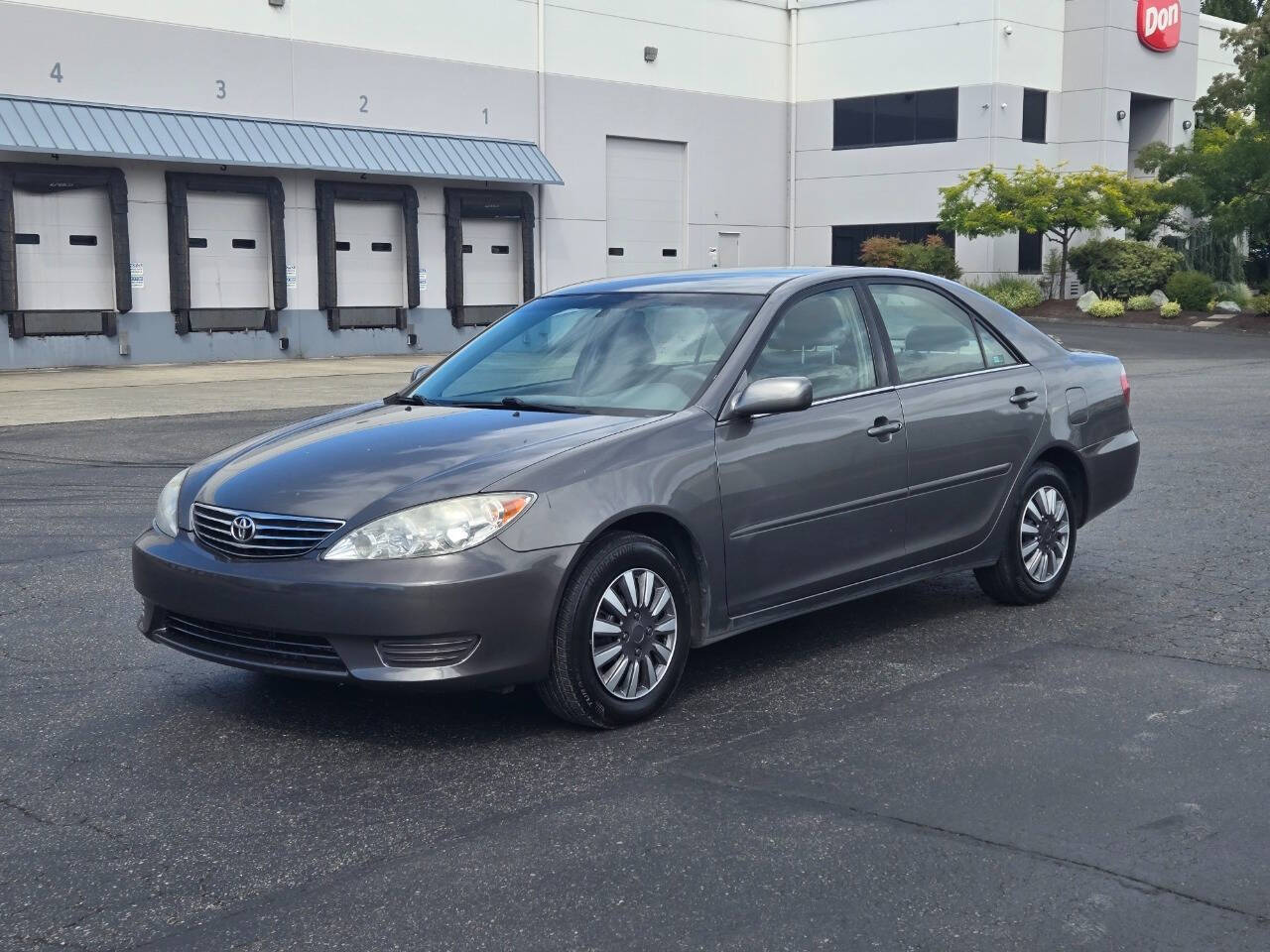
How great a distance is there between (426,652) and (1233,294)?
36275 millimetres

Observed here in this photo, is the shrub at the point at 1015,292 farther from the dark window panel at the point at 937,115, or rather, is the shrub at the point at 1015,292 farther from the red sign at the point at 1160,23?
the red sign at the point at 1160,23

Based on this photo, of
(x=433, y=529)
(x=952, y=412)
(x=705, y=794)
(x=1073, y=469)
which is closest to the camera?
(x=705, y=794)

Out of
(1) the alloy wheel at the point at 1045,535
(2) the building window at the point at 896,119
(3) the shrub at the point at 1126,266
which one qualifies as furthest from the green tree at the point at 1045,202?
(1) the alloy wheel at the point at 1045,535

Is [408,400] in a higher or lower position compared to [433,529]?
higher

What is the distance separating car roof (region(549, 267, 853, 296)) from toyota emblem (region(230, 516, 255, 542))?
2.13 m

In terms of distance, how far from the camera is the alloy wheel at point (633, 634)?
5.38 m

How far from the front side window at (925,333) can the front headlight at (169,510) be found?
3.03 m

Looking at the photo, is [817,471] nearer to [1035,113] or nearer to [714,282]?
[714,282]

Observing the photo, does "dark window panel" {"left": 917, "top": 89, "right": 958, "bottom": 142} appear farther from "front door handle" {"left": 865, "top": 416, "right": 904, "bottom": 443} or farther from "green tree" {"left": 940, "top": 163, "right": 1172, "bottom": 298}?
"front door handle" {"left": 865, "top": 416, "right": 904, "bottom": 443}

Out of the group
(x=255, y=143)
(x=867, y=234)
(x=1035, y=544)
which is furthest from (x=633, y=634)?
(x=867, y=234)

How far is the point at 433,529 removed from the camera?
16.8 ft

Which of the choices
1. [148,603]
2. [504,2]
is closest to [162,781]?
[148,603]

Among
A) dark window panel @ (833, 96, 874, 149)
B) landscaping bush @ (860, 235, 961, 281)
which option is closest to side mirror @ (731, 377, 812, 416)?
landscaping bush @ (860, 235, 961, 281)

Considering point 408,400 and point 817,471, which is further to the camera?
point 408,400
